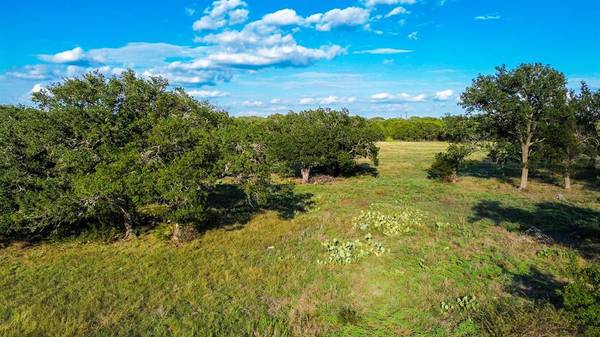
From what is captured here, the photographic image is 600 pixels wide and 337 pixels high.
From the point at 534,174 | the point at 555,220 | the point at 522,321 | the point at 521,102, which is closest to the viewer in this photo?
the point at 522,321

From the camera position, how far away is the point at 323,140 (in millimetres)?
45500

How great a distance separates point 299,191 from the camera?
39406 millimetres

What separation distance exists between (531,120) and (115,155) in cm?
3698

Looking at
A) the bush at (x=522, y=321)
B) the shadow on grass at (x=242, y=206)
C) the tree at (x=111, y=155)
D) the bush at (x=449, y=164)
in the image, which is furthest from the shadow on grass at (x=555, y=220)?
the tree at (x=111, y=155)

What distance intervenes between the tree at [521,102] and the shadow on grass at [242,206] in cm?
1943

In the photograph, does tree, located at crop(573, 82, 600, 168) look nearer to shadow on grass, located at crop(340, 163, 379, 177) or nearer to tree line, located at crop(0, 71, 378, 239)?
shadow on grass, located at crop(340, 163, 379, 177)

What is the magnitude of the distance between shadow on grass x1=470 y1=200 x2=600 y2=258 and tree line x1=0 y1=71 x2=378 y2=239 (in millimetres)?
15882

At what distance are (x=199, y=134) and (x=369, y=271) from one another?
11841 millimetres

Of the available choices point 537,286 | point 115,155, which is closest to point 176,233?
point 115,155

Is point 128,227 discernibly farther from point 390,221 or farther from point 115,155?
point 390,221

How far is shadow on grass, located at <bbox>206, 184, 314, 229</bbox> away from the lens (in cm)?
2688

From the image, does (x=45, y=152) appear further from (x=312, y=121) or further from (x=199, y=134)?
(x=312, y=121)

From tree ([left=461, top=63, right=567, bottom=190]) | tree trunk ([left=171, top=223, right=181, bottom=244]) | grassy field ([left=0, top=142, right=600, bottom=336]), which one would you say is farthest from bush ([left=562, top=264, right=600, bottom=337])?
tree ([left=461, top=63, right=567, bottom=190])

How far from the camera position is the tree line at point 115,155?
19500 mm
